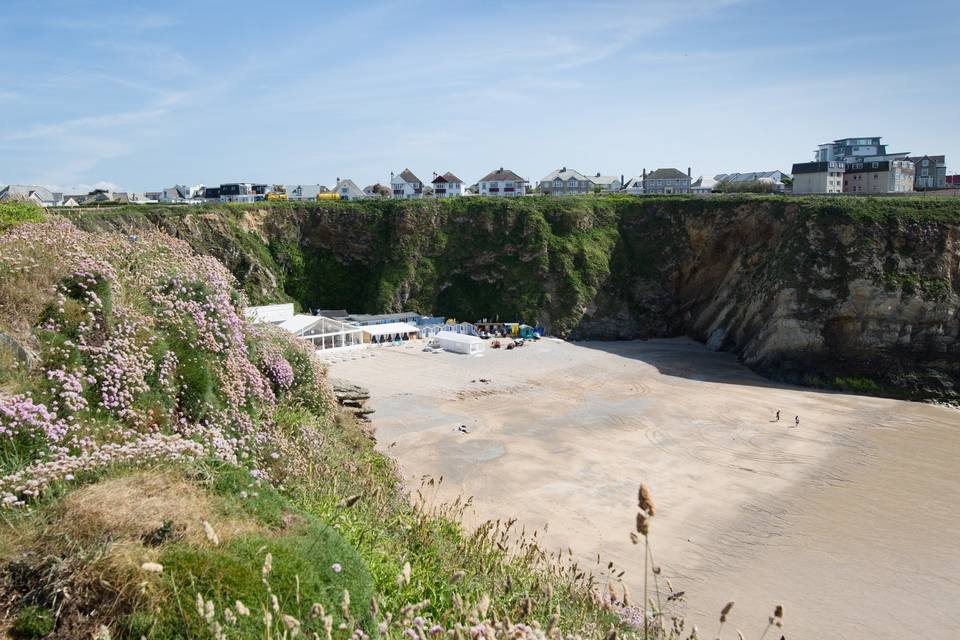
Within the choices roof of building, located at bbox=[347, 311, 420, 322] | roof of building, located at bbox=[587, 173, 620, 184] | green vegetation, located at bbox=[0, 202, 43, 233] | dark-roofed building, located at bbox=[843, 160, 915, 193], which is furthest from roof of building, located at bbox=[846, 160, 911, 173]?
green vegetation, located at bbox=[0, 202, 43, 233]

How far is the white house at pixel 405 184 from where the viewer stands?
257 feet

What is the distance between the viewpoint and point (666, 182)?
80.9 m

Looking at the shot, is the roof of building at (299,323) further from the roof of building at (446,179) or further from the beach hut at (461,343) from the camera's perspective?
the roof of building at (446,179)

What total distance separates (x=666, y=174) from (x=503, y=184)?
782 inches

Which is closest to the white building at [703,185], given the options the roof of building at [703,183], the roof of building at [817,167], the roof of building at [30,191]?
the roof of building at [703,183]

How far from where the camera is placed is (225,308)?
11.4 m

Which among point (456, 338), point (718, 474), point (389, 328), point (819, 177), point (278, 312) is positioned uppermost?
point (819, 177)

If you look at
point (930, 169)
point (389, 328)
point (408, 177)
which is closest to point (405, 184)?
point (408, 177)

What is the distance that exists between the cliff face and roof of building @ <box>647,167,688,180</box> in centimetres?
2877

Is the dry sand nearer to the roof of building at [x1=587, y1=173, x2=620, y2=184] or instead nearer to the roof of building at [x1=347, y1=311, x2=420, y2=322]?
the roof of building at [x1=347, y1=311, x2=420, y2=322]

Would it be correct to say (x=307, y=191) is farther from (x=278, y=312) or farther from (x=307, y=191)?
(x=278, y=312)

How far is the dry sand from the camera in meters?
14.7

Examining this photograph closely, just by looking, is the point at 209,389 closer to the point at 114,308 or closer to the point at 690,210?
the point at 114,308

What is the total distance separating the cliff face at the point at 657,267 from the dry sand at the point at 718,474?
4602 millimetres
